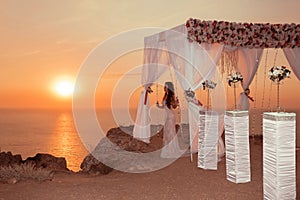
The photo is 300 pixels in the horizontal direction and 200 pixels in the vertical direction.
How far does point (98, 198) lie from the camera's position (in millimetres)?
4246

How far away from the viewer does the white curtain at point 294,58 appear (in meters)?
6.59

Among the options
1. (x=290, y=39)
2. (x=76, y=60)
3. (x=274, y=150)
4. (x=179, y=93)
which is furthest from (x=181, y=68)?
(x=76, y=60)

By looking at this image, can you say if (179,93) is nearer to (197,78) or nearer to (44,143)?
(197,78)

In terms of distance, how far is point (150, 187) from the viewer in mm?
4730

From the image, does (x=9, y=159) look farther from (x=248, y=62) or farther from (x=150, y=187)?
(x=248, y=62)

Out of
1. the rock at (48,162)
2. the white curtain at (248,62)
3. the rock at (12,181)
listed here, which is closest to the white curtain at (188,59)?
the white curtain at (248,62)

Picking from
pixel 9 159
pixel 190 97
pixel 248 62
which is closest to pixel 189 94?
pixel 190 97

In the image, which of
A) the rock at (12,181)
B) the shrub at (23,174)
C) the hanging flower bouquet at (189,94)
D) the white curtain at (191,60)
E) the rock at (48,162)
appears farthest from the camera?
the rock at (48,162)

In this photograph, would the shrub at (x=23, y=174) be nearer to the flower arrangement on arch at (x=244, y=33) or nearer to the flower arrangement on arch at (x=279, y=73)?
the flower arrangement on arch at (x=244, y=33)

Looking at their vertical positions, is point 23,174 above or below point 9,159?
above

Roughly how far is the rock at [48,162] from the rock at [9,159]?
0.70 feet

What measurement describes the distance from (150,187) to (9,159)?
3.89m

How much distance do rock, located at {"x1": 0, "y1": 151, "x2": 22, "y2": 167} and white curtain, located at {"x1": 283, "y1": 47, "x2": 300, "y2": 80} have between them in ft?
17.8

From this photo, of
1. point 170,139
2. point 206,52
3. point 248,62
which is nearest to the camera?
point 206,52
